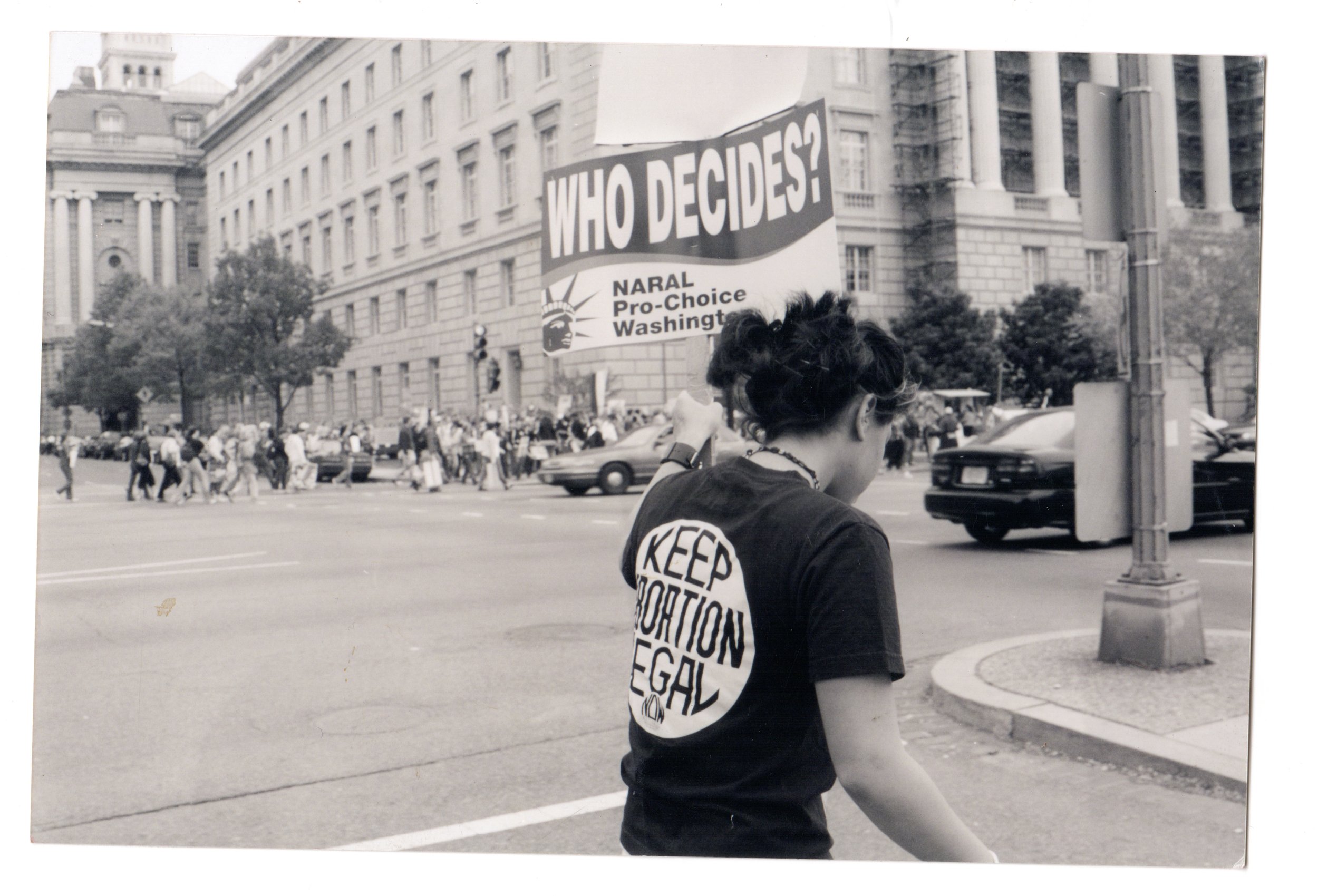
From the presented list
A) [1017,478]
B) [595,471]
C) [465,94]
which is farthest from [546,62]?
[595,471]

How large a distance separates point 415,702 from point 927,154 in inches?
151

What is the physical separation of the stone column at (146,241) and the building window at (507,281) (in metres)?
1.71

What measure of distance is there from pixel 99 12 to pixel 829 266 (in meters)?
2.50

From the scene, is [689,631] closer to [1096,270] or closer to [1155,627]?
[1155,627]

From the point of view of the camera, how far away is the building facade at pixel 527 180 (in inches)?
164

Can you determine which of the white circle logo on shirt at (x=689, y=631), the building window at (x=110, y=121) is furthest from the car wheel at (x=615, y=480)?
the white circle logo on shirt at (x=689, y=631)

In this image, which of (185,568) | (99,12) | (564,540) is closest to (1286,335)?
(99,12)

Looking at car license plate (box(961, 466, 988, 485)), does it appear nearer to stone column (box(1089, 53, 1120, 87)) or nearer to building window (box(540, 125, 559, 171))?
stone column (box(1089, 53, 1120, 87))

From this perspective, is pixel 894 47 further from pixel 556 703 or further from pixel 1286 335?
pixel 556 703

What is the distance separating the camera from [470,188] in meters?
6.52

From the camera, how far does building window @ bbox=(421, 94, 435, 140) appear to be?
16.3 ft

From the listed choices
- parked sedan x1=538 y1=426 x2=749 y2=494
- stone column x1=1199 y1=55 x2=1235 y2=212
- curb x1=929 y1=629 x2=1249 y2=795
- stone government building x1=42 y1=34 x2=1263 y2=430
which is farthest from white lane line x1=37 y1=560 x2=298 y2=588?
A: stone column x1=1199 y1=55 x2=1235 y2=212

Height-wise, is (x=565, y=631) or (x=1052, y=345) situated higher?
(x=1052, y=345)

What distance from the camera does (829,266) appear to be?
132 inches
